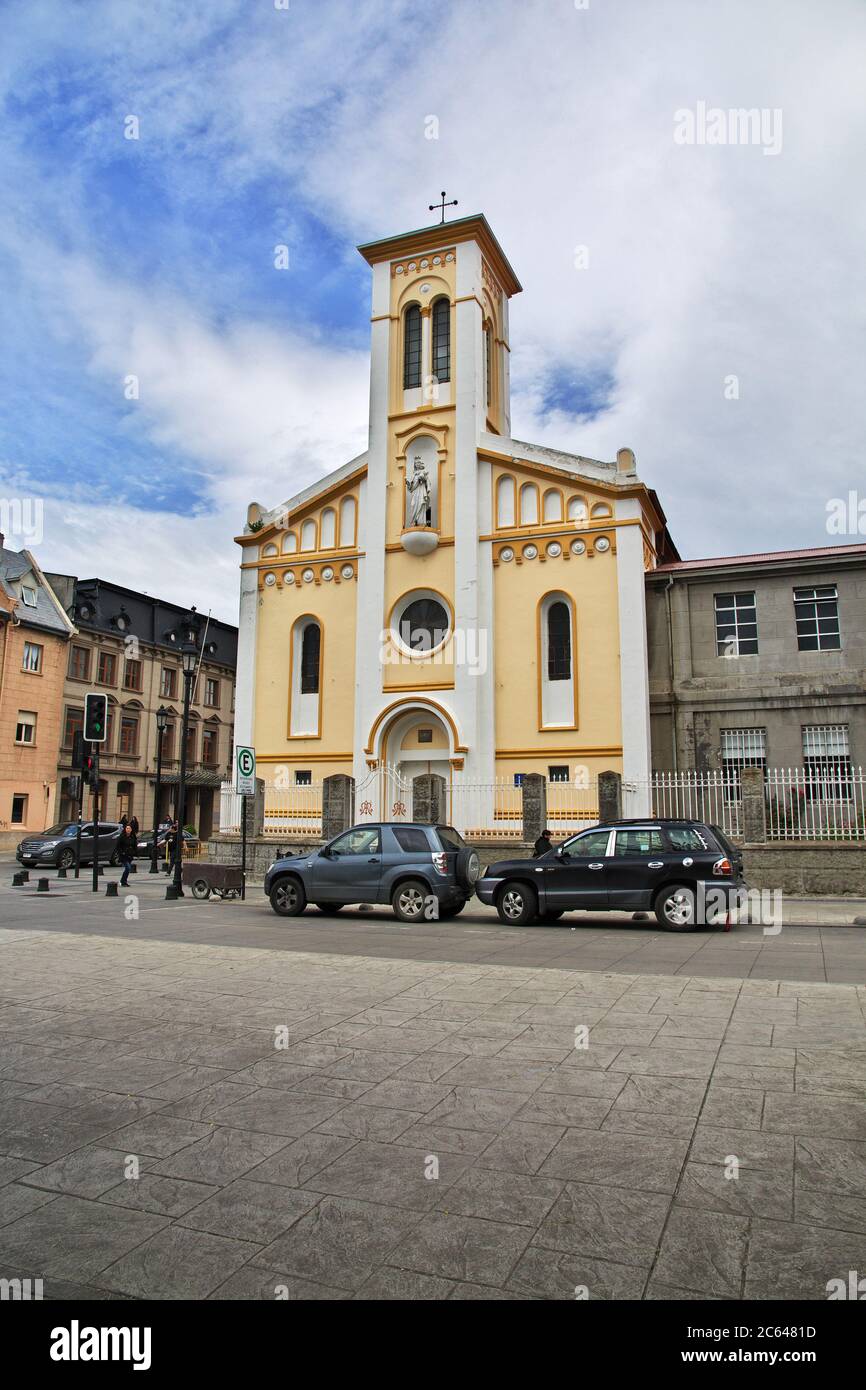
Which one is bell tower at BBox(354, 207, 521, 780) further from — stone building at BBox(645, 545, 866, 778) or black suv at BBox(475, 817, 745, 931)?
black suv at BBox(475, 817, 745, 931)

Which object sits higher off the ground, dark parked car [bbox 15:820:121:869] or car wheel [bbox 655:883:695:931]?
dark parked car [bbox 15:820:121:869]

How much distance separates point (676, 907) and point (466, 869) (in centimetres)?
383

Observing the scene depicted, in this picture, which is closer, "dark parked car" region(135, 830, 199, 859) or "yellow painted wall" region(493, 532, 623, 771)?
"yellow painted wall" region(493, 532, 623, 771)

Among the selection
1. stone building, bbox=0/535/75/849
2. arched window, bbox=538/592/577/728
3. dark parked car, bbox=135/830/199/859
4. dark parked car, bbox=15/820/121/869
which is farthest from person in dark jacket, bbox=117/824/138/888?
arched window, bbox=538/592/577/728

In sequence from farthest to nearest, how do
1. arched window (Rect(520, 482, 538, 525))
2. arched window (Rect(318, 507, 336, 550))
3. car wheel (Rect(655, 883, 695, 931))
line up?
arched window (Rect(318, 507, 336, 550)), arched window (Rect(520, 482, 538, 525)), car wheel (Rect(655, 883, 695, 931))

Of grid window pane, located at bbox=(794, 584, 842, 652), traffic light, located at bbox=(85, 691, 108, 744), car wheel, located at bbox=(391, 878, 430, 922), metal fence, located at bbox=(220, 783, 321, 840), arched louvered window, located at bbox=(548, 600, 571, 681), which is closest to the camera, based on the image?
car wheel, located at bbox=(391, 878, 430, 922)

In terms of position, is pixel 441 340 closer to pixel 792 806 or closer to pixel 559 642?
pixel 559 642

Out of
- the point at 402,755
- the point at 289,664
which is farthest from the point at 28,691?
the point at 402,755

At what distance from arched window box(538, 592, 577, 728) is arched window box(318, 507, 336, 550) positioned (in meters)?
7.50

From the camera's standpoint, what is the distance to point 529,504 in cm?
2727

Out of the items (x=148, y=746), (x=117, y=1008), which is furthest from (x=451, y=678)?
(x=148, y=746)

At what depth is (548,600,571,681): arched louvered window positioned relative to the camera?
1033 inches
